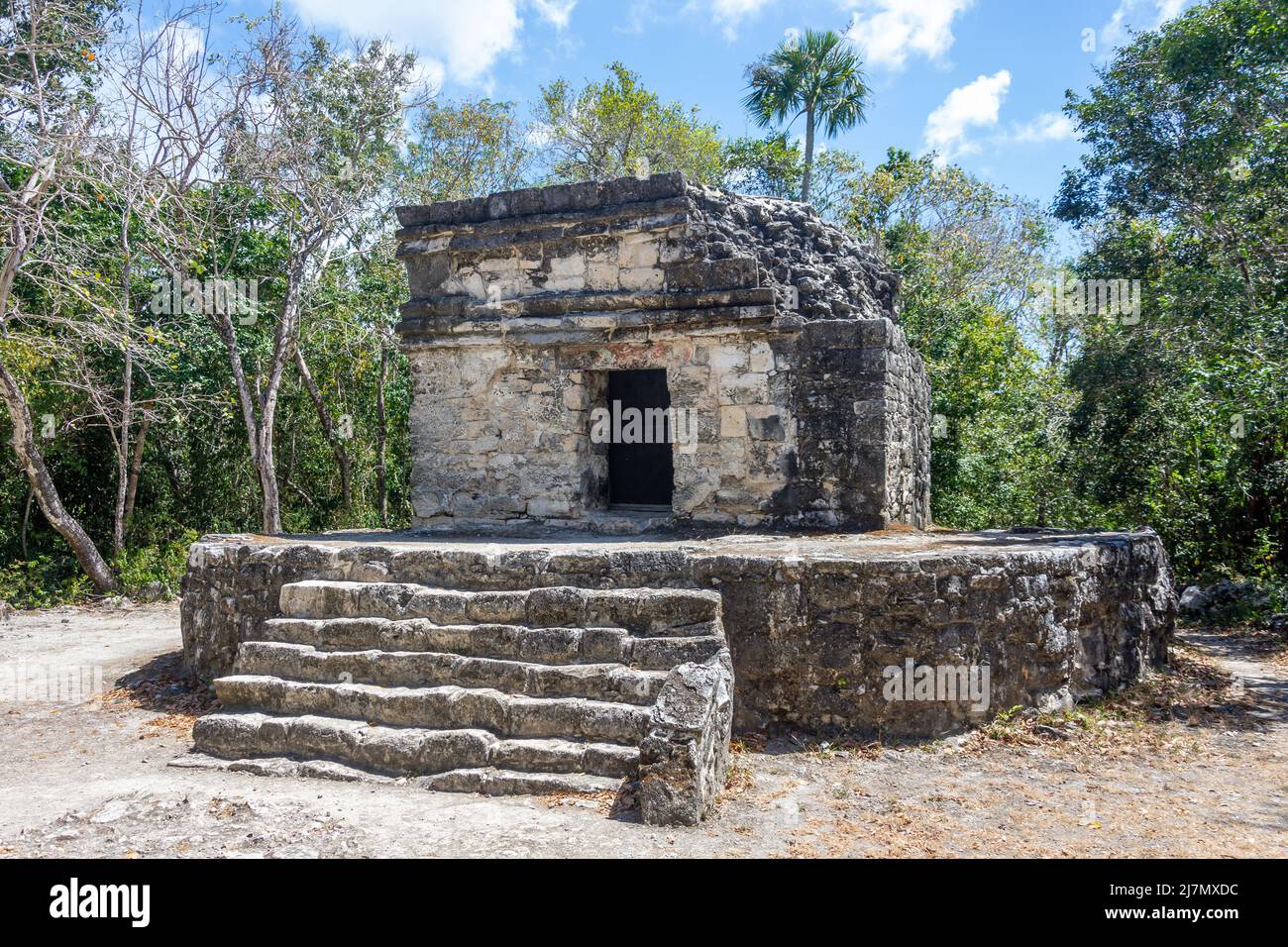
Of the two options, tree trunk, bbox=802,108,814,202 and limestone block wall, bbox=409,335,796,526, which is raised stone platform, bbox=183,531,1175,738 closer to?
limestone block wall, bbox=409,335,796,526

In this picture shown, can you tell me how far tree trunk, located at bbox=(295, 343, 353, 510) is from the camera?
570 inches

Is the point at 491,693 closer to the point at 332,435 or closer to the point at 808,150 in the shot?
the point at 332,435

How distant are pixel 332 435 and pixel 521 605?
414 inches

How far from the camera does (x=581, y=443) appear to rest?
8.09 m

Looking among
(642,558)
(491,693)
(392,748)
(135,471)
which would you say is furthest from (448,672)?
(135,471)

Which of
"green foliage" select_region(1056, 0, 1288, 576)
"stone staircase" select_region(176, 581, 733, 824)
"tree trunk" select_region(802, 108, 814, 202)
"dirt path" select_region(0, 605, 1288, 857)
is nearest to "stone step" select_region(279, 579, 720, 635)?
"stone staircase" select_region(176, 581, 733, 824)

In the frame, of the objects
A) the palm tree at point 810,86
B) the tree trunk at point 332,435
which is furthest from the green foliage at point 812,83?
the tree trunk at point 332,435

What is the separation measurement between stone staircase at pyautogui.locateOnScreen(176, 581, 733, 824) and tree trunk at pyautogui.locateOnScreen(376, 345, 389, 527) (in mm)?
9311

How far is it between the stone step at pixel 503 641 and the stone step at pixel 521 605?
8cm

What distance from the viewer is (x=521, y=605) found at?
565 centimetres

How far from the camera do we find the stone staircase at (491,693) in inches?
181

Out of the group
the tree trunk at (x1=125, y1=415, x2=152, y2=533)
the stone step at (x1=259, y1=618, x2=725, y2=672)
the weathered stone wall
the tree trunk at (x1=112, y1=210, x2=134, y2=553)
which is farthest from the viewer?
the tree trunk at (x1=125, y1=415, x2=152, y2=533)
